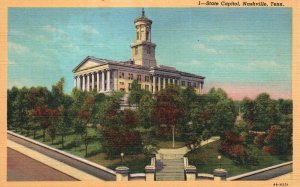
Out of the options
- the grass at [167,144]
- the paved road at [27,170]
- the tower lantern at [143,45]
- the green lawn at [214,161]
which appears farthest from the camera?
the grass at [167,144]

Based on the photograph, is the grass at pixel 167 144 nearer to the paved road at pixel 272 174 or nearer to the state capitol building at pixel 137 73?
the state capitol building at pixel 137 73

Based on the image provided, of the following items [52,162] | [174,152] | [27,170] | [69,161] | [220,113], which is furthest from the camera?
[220,113]

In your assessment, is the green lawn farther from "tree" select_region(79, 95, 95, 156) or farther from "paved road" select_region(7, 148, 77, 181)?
"paved road" select_region(7, 148, 77, 181)

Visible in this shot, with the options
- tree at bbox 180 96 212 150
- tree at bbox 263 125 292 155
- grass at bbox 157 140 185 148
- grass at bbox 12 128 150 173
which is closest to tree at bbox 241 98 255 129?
tree at bbox 263 125 292 155

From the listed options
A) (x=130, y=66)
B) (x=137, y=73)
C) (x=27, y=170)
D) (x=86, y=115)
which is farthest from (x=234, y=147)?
(x=27, y=170)

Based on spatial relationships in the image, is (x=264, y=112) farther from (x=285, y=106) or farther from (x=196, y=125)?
(x=196, y=125)

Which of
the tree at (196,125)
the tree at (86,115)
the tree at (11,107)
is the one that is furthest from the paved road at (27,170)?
the tree at (196,125)
